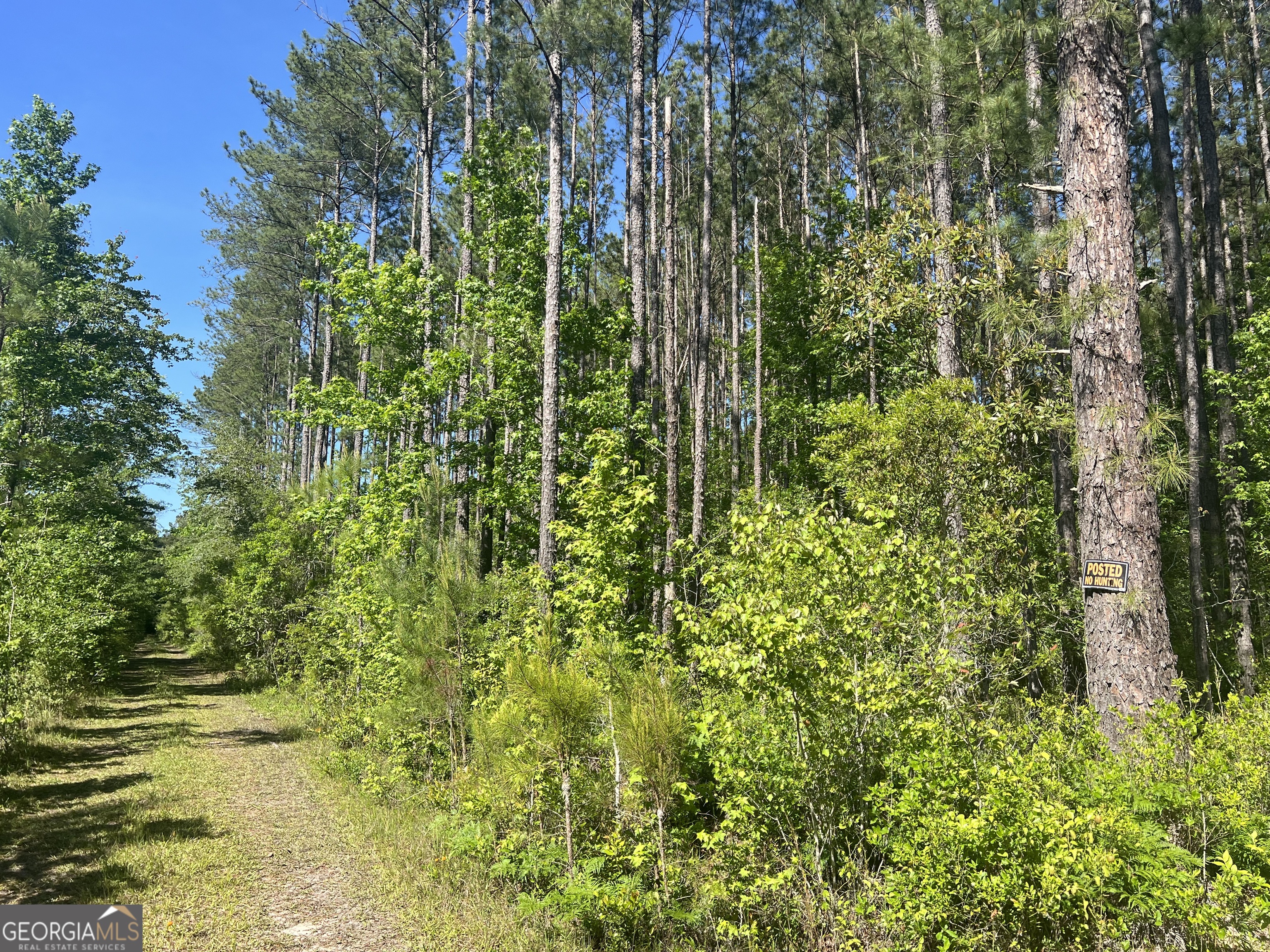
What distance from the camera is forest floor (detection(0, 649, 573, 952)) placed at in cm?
517

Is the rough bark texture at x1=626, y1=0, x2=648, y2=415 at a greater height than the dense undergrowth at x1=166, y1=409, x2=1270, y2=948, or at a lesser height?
greater

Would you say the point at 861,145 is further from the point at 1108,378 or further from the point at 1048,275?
the point at 1108,378

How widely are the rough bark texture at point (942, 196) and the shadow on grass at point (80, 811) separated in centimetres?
1002

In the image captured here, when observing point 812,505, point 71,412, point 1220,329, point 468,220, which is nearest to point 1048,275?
point 812,505

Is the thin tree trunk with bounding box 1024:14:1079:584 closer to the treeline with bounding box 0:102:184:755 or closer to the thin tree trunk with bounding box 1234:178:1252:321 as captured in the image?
the thin tree trunk with bounding box 1234:178:1252:321

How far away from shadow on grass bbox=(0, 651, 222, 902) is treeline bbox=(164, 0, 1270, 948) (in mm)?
2479

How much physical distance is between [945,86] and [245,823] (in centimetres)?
Answer: 1257

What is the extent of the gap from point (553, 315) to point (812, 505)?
4.98 m

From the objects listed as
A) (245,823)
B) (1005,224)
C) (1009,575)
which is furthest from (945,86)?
(245,823)

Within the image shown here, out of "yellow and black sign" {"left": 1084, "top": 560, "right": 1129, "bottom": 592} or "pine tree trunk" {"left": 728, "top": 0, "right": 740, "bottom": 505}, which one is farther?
"pine tree trunk" {"left": 728, "top": 0, "right": 740, "bottom": 505}

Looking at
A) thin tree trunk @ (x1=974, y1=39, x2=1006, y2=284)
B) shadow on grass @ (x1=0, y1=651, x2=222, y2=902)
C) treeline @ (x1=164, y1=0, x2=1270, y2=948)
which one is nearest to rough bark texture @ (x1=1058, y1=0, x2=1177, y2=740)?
treeline @ (x1=164, y1=0, x2=1270, y2=948)

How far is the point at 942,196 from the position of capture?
9.33 m

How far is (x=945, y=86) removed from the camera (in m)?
9.30

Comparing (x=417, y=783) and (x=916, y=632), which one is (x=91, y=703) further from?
(x=916, y=632)
